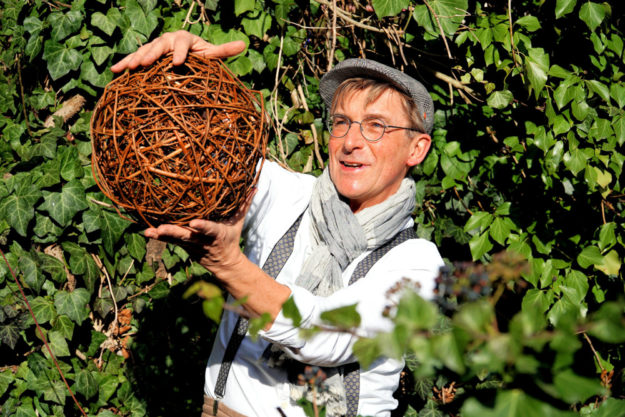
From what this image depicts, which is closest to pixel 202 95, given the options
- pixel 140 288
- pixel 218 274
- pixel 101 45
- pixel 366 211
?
pixel 218 274

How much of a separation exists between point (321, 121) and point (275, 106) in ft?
0.84

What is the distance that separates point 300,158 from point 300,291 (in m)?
1.61

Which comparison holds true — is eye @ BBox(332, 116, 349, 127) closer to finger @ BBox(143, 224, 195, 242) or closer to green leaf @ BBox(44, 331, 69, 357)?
finger @ BBox(143, 224, 195, 242)

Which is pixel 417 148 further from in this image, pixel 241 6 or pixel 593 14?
pixel 241 6

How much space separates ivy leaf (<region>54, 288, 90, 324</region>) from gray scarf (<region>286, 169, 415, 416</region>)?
128 cm

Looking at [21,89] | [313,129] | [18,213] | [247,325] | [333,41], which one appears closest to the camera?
[247,325]

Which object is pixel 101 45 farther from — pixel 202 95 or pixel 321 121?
pixel 202 95

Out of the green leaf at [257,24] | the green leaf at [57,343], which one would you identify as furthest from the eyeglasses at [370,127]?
the green leaf at [57,343]

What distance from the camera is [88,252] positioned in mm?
2604

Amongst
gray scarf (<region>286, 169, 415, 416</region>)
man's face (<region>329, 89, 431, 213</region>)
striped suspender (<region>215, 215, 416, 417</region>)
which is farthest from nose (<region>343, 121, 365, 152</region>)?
striped suspender (<region>215, 215, 416, 417</region>)

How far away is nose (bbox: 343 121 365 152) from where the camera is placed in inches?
73.8

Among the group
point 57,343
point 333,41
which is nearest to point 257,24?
point 333,41

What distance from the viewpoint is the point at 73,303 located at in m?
2.52

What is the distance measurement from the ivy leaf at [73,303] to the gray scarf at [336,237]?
128cm
